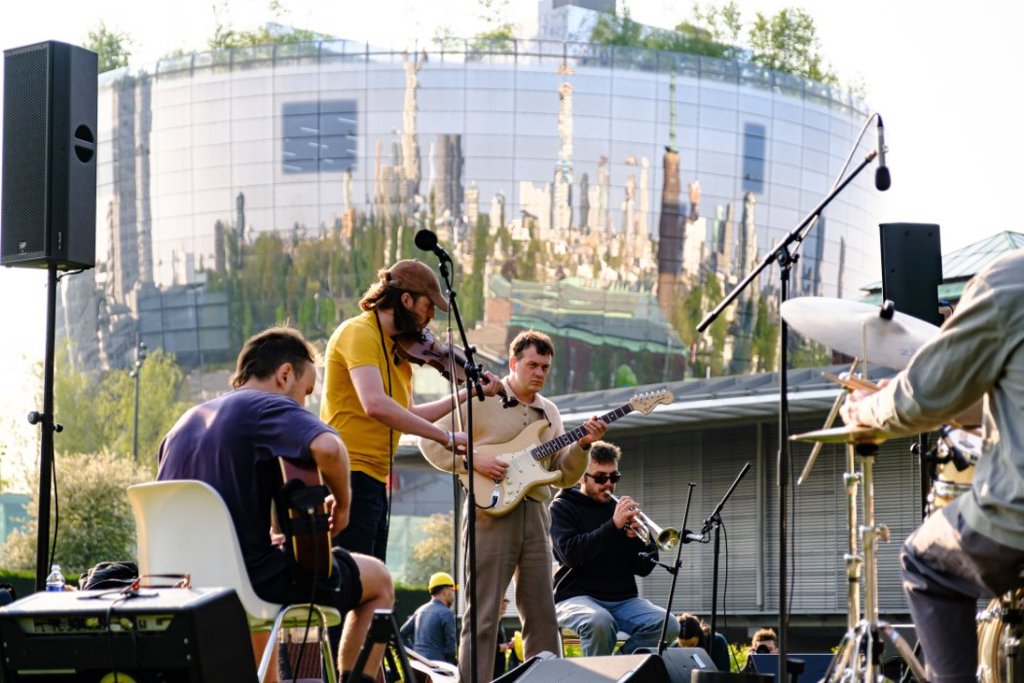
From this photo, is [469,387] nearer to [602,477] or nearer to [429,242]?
[429,242]

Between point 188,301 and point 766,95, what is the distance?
31.8 m

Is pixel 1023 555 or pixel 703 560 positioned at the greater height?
pixel 1023 555

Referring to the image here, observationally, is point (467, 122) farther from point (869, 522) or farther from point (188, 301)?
point (869, 522)

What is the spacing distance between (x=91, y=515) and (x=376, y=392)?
186 feet

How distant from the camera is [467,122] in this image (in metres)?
76.8

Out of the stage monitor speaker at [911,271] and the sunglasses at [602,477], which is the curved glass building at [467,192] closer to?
the sunglasses at [602,477]

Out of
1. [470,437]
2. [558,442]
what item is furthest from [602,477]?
[470,437]

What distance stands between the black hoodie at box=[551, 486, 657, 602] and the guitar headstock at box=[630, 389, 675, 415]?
100cm

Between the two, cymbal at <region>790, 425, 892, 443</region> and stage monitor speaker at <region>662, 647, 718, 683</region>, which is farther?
stage monitor speaker at <region>662, 647, 718, 683</region>

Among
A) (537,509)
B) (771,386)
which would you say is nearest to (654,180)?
(771,386)

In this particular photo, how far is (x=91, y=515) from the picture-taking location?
A: 201 feet

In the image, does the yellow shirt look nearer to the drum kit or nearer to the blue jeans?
the drum kit

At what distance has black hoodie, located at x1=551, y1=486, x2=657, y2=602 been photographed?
34.0ft

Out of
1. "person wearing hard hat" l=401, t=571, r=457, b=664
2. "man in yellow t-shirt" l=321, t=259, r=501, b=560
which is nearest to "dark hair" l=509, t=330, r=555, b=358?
"man in yellow t-shirt" l=321, t=259, r=501, b=560
